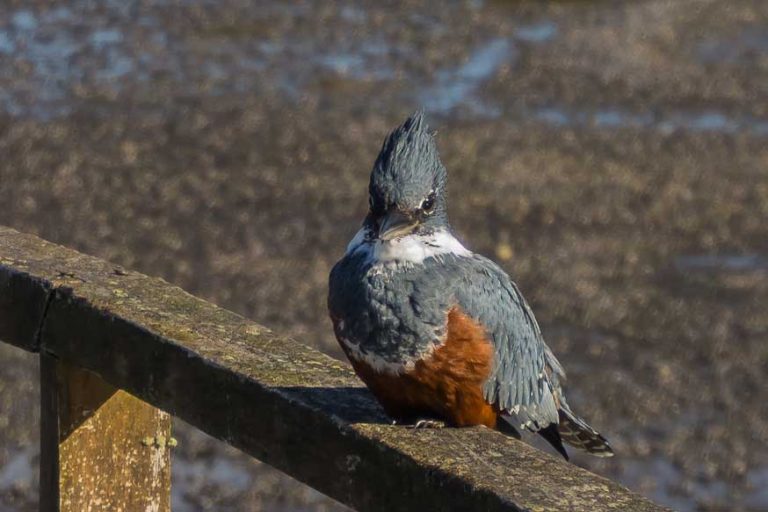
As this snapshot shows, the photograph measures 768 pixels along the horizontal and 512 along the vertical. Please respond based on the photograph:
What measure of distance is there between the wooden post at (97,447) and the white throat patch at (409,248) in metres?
0.49

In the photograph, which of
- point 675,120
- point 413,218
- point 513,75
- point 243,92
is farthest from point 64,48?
point 413,218

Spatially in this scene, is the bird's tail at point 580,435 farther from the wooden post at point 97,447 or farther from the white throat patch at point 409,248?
the wooden post at point 97,447

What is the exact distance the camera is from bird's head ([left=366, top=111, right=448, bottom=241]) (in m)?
2.71

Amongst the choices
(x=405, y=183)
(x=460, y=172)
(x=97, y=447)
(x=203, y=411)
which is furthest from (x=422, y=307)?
(x=460, y=172)

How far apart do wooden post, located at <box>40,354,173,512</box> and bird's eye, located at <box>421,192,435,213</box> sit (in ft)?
2.00

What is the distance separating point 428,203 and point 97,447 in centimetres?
75

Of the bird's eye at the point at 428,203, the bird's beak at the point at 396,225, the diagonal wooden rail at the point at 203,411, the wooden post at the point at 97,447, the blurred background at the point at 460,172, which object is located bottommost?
the blurred background at the point at 460,172

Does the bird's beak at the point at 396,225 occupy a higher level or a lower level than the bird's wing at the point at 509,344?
higher

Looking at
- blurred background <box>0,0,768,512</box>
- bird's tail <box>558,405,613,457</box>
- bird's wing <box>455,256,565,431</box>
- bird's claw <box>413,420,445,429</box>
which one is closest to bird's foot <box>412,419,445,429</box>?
bird's claw <box>413,420,445,429</box>

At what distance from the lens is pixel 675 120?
10.7 meters

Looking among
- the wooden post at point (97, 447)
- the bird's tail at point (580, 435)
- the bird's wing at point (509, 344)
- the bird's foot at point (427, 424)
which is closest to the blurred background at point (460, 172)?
the bird's tail at point (580, 435)

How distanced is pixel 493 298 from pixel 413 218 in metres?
0.22

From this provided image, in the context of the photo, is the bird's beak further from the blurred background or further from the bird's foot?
the blurred background

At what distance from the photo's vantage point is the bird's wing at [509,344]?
2768mm
